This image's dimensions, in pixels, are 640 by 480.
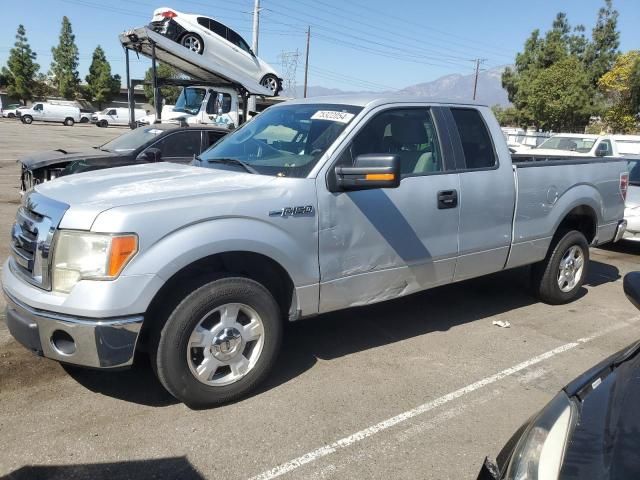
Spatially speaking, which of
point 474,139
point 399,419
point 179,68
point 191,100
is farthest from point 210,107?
point 399,419

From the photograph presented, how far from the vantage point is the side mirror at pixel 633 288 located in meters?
2.43

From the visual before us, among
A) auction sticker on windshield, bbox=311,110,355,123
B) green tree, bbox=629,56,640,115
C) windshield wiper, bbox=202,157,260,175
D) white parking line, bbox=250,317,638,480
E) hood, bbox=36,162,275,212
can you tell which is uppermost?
green tree, bbox=629,56,640,115

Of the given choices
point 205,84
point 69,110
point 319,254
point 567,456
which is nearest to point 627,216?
point 319,254

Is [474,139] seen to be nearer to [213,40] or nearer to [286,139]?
[286,139]

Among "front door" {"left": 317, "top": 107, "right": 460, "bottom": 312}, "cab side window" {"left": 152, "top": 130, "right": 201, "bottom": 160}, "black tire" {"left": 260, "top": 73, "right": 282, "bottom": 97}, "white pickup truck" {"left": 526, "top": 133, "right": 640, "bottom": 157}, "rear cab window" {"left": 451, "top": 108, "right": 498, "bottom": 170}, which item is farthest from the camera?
"black tire" {"left": 260, "top": 73, "right": 282, "bottom": 97}

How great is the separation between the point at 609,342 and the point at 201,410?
11.7 feet

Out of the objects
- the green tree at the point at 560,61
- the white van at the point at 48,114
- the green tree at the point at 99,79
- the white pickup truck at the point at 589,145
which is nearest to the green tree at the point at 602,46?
the green tree at the point at 560,61

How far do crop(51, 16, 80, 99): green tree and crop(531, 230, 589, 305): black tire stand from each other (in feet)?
219

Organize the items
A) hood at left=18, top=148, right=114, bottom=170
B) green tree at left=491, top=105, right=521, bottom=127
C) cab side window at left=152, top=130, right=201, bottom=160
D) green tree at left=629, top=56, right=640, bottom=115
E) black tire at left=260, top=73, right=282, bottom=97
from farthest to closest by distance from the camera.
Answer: green tree at left=491, top=105, right=521, bottom=127, green tree at left=629, top=56, right=640, bottom=115, black tire at left=260, top=73, right=282, bottom=97, cab side window at left=152, top=130, right=201, bottom=160, hood at left=18, top=148, right=114, bottom=170

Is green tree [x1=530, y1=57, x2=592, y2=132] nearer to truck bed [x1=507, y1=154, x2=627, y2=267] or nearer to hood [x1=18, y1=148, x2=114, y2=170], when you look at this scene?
truck bed [x1=507, y1=154, x2=627, y2=267]

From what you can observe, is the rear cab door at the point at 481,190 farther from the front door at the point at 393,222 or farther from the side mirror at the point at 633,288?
the side mirror at the point at 633,288

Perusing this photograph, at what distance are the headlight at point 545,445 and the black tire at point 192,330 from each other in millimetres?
1840

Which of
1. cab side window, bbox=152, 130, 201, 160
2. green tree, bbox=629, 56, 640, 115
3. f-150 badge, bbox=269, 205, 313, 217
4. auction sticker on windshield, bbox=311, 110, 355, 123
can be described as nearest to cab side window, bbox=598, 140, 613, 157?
cab side window, bbox=152, 130, 201, 160

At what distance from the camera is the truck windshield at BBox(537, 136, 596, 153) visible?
48.7 ft
